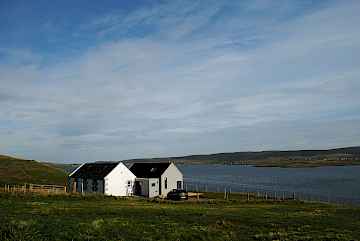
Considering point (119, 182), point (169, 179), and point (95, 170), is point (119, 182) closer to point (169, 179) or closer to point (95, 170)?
point (95, 170)

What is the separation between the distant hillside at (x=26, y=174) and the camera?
9857cm

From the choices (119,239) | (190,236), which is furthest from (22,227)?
(190,236)

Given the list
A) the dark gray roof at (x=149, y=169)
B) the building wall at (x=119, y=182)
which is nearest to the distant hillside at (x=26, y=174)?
the dark gray roof at (x=149, y=169)

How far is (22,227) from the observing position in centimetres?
2069

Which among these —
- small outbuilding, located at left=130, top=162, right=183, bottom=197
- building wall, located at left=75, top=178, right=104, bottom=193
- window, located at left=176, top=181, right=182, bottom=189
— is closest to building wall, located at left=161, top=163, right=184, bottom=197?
small outbuilding, located at left=130, top=162, right=183, bottom=197

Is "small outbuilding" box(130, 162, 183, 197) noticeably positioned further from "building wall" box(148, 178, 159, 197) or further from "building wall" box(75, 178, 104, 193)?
"building wall" box(75, 178, 104, 193)

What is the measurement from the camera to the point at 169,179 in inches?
2889

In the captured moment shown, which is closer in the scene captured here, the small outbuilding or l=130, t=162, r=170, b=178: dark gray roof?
the small outbuilding

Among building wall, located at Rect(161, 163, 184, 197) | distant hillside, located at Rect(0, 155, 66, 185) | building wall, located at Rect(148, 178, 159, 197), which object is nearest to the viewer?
building wall, located at Rect(148, 178, 159, 197)

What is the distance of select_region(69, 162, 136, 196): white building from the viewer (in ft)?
227

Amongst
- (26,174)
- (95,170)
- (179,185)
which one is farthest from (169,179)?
(26,174)

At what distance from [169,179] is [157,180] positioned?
225 centimetres

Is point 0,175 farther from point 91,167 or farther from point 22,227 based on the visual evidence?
point 22,227

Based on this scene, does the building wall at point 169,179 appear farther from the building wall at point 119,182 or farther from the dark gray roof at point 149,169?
the building wall at point 119,182
